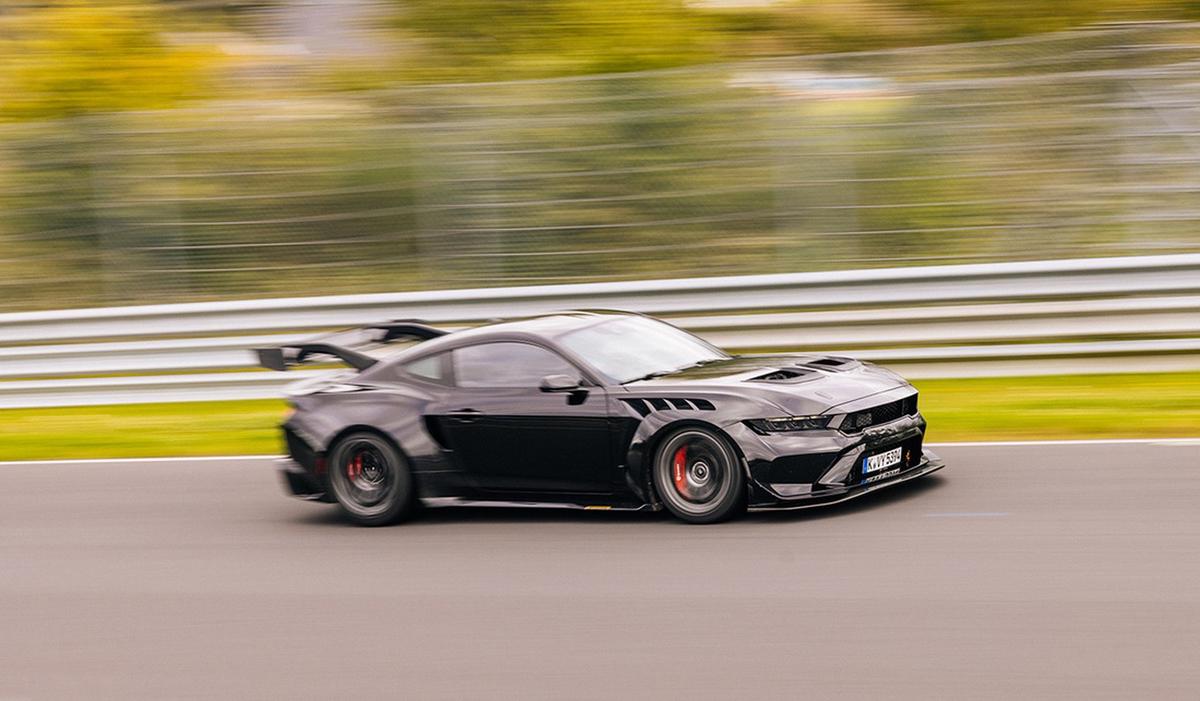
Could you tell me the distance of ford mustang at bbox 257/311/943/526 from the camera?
8.34m

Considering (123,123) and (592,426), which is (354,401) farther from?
(123,123)

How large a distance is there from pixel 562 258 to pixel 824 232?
239 centimetres

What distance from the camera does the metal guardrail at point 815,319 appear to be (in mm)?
13000

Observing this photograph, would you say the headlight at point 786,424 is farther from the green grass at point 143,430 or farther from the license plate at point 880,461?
the green grass at point 143,430

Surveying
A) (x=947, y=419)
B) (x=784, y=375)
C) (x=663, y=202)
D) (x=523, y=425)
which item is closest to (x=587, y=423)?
(x=523, y=425)

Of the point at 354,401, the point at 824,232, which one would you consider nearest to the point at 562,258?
the point at 824,232

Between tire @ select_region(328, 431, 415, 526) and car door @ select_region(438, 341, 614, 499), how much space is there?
0.42m

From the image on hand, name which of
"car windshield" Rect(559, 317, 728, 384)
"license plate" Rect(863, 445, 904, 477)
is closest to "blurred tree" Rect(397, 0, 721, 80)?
"car windshield" Rect(559, 317, 728, 384)

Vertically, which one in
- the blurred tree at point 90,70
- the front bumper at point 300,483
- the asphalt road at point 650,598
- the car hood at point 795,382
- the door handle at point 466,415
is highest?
the blurred tree at point 90,70

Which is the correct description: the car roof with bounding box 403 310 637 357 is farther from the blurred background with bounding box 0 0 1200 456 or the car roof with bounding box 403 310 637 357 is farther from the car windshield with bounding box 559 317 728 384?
the blurred background with bounding box 0 0 1200 456

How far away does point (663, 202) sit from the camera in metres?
14.0

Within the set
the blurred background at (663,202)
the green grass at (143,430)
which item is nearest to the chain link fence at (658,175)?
the blurred background at (663,202)

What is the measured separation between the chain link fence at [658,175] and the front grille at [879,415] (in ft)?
16.2

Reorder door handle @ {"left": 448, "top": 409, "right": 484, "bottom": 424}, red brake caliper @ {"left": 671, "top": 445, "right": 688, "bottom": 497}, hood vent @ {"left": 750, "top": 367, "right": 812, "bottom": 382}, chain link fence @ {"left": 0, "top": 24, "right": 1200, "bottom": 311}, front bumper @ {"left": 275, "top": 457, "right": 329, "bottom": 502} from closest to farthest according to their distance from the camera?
red brake caliper @ {"left": 671, "top": 445, "right": 688, "bottom": 497} < hood vent @ {"left": 750, "top": 367, "right": 812, "bottom": 382} < door handle @ {"left": 448, "top": 409, "right": 484, "bottom": 424} < front bumper @ {"left": 275, "top": 457, "right": 329, "bottom": 502} < chain link fence @ {"left": 0, "top": 24, "right": 1200, "bottom": 311}
